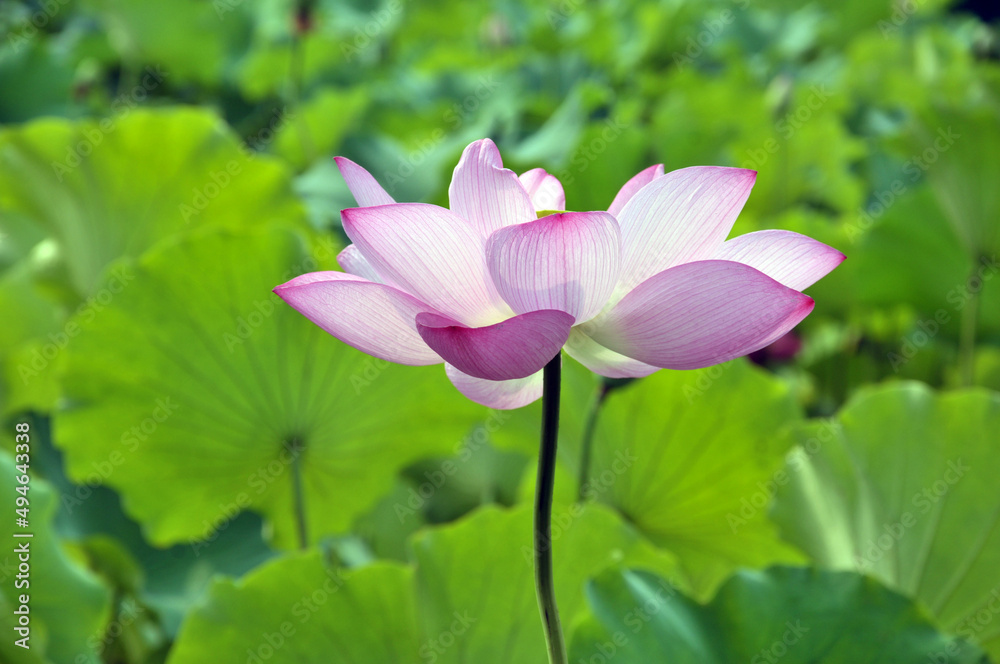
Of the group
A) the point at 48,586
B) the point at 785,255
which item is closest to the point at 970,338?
the point at 785,255

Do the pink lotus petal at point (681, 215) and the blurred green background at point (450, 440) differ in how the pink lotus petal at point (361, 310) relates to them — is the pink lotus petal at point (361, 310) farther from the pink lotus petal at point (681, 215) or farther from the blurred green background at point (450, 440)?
the blurred green background at point (450, 440)

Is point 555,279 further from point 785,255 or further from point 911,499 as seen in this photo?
point 911,499

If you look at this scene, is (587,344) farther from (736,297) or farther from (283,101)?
(283,101)

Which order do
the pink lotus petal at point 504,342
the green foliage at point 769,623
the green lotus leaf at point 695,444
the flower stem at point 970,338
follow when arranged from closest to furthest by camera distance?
the pink lotus petal at point 504,342
the green foliage at point 769,623
the green lotus leaf at point 695,444
the flower stem at point 970,338

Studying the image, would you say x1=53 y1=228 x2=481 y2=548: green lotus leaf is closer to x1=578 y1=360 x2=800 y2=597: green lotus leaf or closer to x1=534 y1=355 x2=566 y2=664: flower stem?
x1=578 y1=360 x2=800 y2=597: green lotus leaf

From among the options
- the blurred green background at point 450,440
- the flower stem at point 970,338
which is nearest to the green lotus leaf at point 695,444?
the blurred green background at point 450,440

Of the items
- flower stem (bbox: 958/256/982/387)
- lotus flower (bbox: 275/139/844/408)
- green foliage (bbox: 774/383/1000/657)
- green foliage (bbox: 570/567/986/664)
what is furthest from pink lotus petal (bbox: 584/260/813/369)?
flower stem (bbox: 958/256/982/387)

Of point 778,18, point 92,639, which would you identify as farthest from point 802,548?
point 778,18
